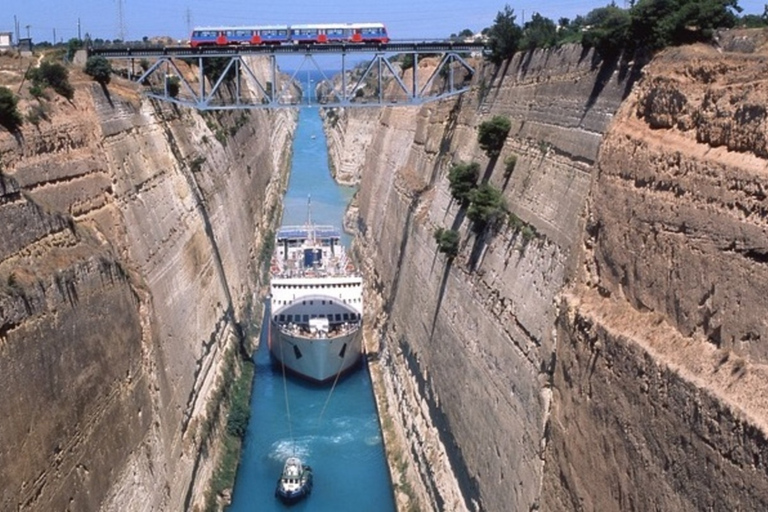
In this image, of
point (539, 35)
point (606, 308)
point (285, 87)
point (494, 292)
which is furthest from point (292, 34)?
point (606, 308)

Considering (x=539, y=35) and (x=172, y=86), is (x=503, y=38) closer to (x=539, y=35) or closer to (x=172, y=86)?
(x=539, y=35)

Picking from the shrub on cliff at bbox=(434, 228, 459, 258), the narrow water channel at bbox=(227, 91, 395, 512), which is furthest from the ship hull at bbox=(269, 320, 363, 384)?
the shrub on cliff at bbox=(434, 228, 459, 258)

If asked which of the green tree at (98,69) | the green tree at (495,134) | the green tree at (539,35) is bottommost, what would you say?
the green tree at (495,134)

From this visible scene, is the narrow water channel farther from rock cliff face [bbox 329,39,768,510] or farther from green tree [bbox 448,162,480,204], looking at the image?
green tree [bbox 448,162,480,204]

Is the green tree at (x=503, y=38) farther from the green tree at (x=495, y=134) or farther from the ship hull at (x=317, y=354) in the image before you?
A: the ship hull at (x=317, y=354)

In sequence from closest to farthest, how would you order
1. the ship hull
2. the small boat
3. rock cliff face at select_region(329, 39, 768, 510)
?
rock cliff face at select_region(329, 39, 768, 510) → the small boat → the ship hull

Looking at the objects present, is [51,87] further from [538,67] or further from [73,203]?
[538,67]

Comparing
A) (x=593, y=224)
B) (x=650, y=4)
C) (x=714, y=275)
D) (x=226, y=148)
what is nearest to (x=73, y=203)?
(x=593, y=224)

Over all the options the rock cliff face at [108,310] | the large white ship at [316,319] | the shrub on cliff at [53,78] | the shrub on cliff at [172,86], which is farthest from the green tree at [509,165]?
the shrub on cliff at [172,86]
